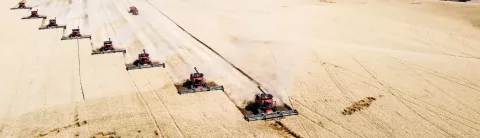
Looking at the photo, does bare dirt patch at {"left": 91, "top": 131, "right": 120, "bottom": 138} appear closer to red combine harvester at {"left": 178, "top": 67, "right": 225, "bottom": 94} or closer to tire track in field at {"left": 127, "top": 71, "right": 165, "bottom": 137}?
tire track in field at {"left": 127, "top": 71, "right": 165, "bottom": 137}

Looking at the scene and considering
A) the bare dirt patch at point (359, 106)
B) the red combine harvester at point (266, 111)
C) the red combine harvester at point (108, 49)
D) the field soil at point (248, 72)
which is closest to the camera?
the field soil at point (248, 72)

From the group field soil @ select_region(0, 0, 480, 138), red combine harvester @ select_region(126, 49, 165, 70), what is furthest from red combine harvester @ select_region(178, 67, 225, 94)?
red combine harvester @ select_region(126, 49, 165, 70)

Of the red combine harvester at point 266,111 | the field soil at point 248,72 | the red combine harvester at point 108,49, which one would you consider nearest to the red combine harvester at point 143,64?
the field soil at point 248,72

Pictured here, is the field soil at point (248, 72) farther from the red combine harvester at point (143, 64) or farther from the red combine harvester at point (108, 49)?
the red combine harvester at point (143, 64)

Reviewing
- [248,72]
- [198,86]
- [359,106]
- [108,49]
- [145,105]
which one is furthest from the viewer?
[108,49]

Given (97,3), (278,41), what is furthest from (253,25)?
(97,3)

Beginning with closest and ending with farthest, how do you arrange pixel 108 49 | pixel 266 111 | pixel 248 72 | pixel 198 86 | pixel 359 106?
pixel 266 111
pixel 359 106
pixel 198 86
pixel 248 72
pixel 108 49

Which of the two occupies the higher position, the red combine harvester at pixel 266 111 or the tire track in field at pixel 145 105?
the red combine harvester at pixel 266 111

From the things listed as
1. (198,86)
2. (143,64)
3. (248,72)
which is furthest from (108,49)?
(248,72)

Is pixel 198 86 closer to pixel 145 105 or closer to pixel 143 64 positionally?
pixel 145 105

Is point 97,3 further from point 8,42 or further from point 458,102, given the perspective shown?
point 458,102

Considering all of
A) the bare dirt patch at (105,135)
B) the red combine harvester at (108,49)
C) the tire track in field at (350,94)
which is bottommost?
the tire track in field at (350,94)
